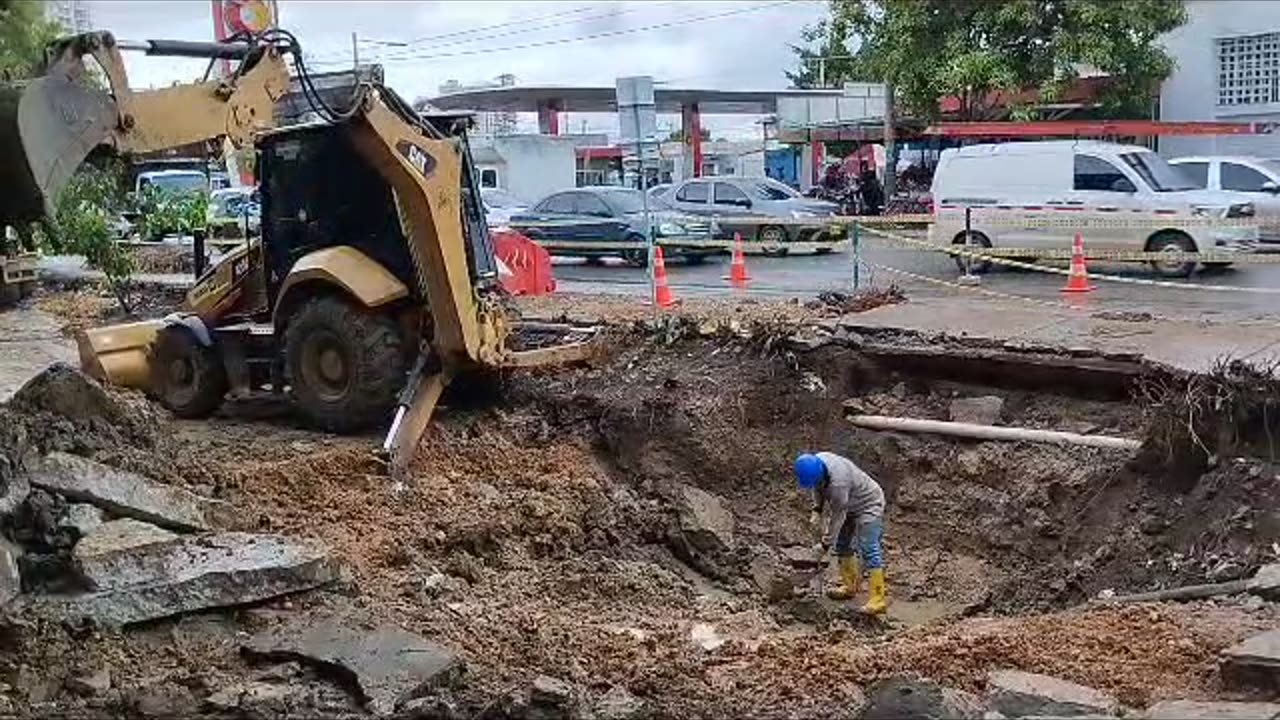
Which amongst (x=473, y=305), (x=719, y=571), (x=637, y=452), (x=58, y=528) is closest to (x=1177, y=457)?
(x=719, y=571)

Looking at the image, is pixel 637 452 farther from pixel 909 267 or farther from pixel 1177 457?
pixel 909 267

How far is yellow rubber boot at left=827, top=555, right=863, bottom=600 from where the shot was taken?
9820mm

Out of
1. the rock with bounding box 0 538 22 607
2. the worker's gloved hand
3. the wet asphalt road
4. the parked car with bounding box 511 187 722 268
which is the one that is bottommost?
the worker's gloved hand

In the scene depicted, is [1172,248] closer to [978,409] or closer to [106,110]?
[978,409]

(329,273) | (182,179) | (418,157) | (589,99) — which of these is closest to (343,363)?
(329,273)

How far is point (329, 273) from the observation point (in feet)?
35.4

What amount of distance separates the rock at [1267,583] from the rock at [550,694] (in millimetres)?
3581

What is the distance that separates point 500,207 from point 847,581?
2057 cm

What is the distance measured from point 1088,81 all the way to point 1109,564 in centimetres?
2164

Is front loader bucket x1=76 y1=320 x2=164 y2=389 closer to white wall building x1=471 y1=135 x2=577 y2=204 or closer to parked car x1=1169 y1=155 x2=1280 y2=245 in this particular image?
parked car x1=1169 y1=155 x2=1280 y2=245

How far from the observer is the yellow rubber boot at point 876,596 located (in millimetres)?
9430

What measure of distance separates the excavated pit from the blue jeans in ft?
A: 1.27

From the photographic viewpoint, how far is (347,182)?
36.4ft

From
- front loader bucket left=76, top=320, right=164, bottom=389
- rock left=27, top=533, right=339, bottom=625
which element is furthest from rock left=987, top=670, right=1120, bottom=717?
front loader bucket left=76, top=320, right=164, bottom=389
